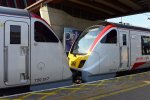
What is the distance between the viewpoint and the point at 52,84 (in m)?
10.5

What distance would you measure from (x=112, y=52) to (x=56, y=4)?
1242cm

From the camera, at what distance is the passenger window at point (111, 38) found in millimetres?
13992

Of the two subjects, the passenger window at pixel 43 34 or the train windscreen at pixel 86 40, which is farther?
the train windscreen at pixel 86 40

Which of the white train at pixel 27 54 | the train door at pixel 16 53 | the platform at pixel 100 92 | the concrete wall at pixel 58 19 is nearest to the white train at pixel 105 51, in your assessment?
the platform at pixel 100 92

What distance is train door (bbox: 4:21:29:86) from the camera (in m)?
9.19

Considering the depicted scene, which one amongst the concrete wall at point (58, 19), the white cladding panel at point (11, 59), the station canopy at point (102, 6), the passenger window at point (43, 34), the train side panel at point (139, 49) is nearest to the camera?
the white cladding panel at point (11, 59)

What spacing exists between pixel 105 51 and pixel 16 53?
5489 mm

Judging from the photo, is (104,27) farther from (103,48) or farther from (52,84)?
(52,84)

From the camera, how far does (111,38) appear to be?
47.4 ft

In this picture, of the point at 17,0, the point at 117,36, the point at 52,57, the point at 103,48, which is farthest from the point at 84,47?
the point at 17,0

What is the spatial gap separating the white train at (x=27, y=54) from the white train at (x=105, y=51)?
2.37 metres

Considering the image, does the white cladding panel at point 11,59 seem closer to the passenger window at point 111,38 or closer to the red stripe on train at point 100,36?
the red stripe on train at point 100,36

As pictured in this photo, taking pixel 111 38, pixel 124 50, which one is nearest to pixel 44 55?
pixel 111 38

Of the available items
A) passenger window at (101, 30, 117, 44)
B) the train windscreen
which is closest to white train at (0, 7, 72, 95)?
the train windscreen
